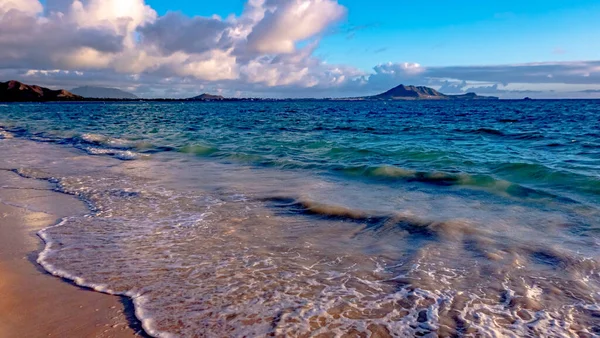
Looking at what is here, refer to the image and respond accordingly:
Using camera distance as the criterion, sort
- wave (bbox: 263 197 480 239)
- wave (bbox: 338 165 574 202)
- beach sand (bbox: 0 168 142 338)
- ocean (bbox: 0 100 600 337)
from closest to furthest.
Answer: beach sand (bbox: 0 168 142 338) < ocean (bbox: 0 100 600 337) < wave (bbox: 263 197 480 239) < wave (bbox: 338 165 574 202)

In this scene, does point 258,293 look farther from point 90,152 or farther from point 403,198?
point 90,152

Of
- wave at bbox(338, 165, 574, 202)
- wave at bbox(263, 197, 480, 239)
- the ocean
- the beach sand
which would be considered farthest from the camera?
wave at bbox(338, 165, 574, 202)

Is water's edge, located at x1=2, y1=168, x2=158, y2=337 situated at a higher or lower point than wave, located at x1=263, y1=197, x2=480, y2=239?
higher

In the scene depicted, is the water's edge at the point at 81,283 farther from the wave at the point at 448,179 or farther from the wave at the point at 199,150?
the wave at the point at 199,150

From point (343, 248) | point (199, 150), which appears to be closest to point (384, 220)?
point (343, 248)

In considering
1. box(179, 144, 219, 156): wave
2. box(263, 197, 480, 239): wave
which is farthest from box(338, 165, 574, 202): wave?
box(179, 144, 219, 156): wave

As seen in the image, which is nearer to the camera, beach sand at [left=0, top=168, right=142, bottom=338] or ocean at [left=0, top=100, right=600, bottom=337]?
beach sand at [left=0, top=168, right=142, bottom=338]

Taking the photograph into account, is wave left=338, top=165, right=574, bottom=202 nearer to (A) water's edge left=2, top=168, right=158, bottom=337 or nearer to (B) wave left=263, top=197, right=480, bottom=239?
(B) wave left=263, top=197, right=480, bottom=239

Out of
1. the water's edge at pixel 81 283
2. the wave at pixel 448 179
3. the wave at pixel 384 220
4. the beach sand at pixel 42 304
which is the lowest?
the wave at pixel 448 179

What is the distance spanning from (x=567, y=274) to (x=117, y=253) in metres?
6.50

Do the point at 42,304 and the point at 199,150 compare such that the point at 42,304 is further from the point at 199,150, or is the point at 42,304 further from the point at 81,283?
the point at 199,150

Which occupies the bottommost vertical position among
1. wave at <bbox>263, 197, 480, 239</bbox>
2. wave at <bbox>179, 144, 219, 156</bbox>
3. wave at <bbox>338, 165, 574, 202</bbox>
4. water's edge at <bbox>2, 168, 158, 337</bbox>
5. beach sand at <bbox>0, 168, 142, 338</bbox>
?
wave at <bbox>338, 165, 574, 202</bbox>

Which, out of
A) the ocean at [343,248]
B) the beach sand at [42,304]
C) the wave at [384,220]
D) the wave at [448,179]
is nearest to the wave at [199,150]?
the ocean at [343,248]

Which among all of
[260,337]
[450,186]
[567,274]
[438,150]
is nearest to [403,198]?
[450,186]
